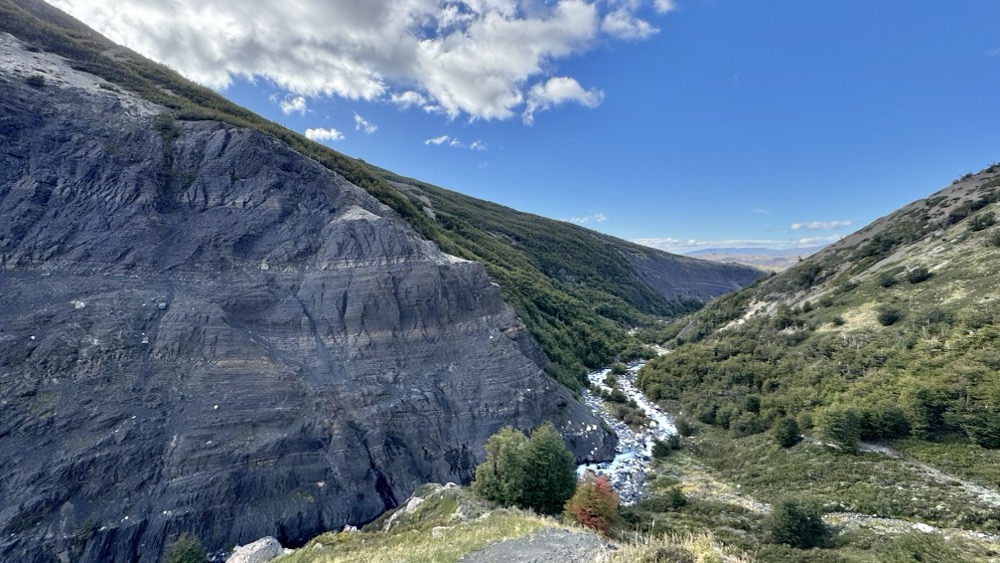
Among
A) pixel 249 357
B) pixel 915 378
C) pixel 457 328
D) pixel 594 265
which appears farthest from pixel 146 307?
pixel 594 265

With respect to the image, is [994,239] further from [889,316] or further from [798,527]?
[798,527]

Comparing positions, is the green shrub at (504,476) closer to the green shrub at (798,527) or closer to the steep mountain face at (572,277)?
the green shrub at (798,527)

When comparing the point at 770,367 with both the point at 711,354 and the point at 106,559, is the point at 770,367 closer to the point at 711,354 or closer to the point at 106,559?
the point at 711,354

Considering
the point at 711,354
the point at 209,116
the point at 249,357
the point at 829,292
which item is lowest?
the point at 249,357

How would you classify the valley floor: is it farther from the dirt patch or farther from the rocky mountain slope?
the rocky mountain slope

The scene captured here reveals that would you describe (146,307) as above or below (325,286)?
below

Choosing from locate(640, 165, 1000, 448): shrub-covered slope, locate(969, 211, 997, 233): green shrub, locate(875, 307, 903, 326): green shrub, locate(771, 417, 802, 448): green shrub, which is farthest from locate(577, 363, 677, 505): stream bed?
locate(969, 211, 997, 233): green shrub

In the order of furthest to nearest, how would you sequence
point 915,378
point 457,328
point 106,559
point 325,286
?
point 457,328
point 325,286
point 915,378
point 106,559

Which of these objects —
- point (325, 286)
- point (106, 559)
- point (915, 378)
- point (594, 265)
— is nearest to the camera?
point (106, 559)
